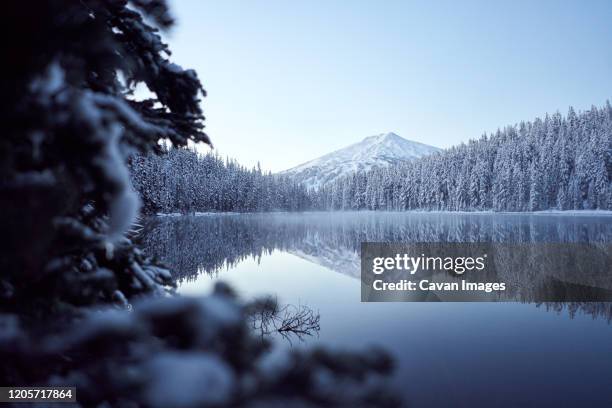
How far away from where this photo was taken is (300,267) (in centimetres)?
2088

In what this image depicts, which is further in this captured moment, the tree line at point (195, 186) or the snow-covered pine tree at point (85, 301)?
the tree line at point (195, 186)

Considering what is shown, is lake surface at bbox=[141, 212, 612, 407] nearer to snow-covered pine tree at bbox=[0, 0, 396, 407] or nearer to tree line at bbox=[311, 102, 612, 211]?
snow-covered pine tree at bbox=[0, 0, 396, 407]

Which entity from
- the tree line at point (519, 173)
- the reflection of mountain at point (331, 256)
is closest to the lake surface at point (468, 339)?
the reflection of mountain at point (331, 256)

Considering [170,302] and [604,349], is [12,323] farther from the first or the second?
[604,349]

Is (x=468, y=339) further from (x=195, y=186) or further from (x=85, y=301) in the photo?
(x=195, y=186)

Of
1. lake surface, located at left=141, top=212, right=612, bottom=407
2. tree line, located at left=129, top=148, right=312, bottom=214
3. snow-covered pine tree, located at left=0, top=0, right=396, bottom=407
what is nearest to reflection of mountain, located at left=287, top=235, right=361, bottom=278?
lake surface, located at left=141, top=212, right=612, bottom=407

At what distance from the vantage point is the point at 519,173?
80.6 m

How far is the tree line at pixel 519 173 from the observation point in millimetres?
71375

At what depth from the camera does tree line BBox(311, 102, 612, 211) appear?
234 feet

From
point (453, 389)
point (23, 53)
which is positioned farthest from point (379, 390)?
point (453, 389)

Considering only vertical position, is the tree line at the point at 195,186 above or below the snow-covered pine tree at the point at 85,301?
above

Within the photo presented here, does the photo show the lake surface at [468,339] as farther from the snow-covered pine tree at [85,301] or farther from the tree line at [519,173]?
the tree line at [519,173]

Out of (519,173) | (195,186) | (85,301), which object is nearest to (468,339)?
(85,301)

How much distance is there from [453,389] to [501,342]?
3461 millimetres
